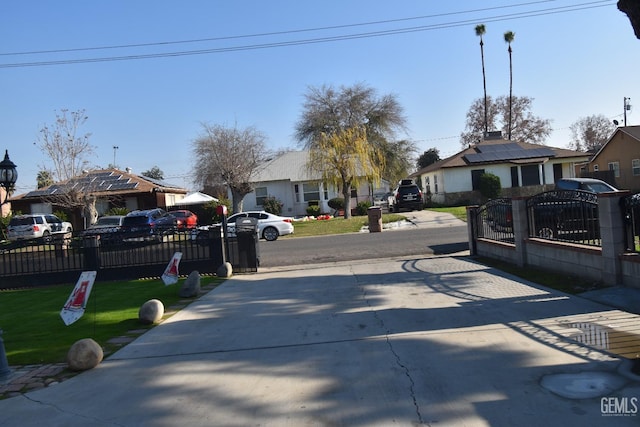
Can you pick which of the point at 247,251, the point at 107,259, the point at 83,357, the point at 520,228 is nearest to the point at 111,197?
the point at 107,259

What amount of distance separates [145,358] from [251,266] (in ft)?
27.3

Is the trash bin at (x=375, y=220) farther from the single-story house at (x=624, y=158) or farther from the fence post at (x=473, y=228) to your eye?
the single-story house at (x=624, y=158)

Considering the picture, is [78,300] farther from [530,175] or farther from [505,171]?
[530,175]

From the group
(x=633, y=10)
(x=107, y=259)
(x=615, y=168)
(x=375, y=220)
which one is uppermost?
(x=633, y=10)

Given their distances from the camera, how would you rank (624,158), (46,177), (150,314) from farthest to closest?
(46,177), (624,158), (150,314)

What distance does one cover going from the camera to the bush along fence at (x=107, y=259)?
47.4 ft

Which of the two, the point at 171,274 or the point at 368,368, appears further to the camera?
the point at 171,274

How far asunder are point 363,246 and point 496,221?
6324 mm

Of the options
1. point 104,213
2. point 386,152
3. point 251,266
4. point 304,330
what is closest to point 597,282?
point 304,330

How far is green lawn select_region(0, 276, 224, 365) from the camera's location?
744 centimetres

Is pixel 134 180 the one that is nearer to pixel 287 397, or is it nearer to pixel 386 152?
pixel 386 152

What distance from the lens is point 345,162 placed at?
3153 centimetres

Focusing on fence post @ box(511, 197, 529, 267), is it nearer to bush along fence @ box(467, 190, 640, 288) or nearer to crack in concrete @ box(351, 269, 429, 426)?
bush along fence @ box(467, 190, 640, 288)

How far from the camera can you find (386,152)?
43969 mm
